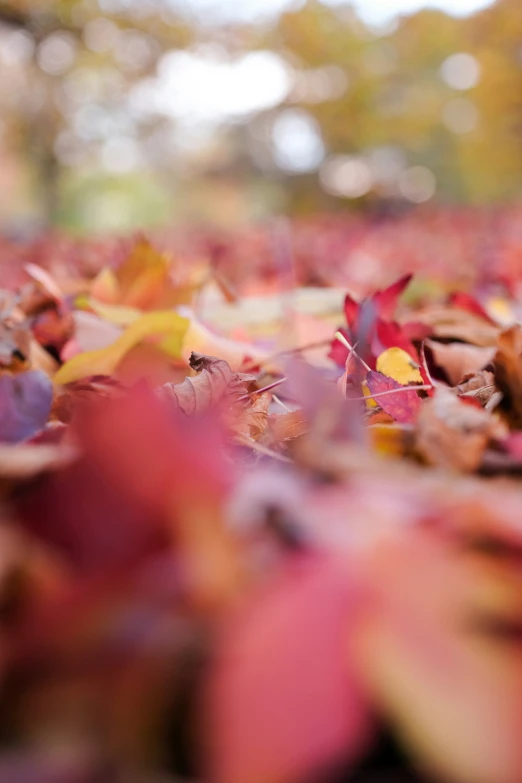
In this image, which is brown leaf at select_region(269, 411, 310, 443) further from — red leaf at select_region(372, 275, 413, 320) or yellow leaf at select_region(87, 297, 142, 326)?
yellow leaf at select_region(87, 297, 142, 326)

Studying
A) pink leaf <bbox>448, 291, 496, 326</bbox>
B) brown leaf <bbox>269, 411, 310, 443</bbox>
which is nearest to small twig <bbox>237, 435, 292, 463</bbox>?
brown leaf <bbox>269, 411, 310, 443</bbox>

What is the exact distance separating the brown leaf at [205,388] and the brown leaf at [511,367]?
0.57ft

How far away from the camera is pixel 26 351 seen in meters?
0.66

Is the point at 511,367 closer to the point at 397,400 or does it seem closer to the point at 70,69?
the point at 397,400

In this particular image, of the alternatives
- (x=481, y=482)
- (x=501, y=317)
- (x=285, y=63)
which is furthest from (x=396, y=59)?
(x=481, y=482)

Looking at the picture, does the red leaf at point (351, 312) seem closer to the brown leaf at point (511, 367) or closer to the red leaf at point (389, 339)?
the red leaf at point (389, 339)

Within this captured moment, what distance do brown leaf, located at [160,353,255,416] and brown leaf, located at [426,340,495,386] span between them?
181 mm

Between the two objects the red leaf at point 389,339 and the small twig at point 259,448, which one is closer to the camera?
the small twig at point 259,448

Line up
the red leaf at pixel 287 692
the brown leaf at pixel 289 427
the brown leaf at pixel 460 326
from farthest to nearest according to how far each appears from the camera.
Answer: the brown leaf at pixel 460 326 < the brown leaf at pixel 289 427 < the red leaf at pixel 287 692

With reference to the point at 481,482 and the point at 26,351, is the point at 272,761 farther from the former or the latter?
the point at 26,351

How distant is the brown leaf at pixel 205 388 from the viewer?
475 millimetres

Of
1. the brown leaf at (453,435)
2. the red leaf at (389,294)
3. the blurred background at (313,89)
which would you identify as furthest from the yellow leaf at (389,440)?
the blurred background at (313,89)

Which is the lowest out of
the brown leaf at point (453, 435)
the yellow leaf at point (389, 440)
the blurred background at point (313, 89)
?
the blurred background at point (313, 89)

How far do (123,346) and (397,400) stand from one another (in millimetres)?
247
